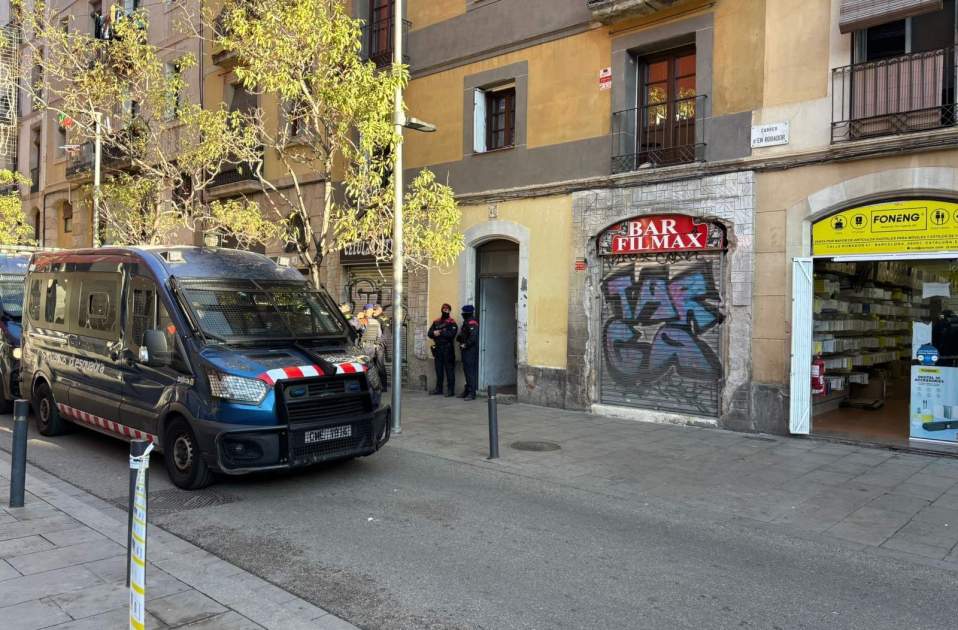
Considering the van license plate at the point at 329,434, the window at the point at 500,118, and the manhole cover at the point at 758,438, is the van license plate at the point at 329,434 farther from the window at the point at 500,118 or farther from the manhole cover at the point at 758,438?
the window at the point at 500,118

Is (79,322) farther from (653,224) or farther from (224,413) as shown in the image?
(653,224)

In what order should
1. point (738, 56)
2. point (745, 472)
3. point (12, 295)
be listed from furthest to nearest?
point (12, 295) < point (738, 56) < point (745, 472)

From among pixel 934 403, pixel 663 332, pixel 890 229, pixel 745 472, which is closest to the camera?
pixel 745 472

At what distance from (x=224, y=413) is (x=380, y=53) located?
11973mm

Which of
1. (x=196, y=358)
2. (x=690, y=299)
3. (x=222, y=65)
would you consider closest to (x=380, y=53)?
(x=222, y=65)

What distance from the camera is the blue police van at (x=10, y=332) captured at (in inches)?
443

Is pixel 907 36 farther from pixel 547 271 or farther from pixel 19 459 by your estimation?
pixel 19 459

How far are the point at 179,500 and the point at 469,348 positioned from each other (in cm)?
777

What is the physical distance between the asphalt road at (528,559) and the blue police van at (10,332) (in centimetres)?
476

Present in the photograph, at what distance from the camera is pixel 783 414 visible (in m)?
10.2

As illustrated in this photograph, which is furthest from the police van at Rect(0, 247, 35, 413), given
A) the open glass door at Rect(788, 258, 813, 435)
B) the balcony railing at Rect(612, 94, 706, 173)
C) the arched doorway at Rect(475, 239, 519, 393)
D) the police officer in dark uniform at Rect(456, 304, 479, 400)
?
the open glass door at Rect(788, 258, 813, 435)

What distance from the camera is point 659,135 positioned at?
39.4 feet

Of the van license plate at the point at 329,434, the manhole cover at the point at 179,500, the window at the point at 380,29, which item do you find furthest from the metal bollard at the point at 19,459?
the window at the point at 380,29

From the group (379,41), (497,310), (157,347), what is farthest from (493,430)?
(379,41)
